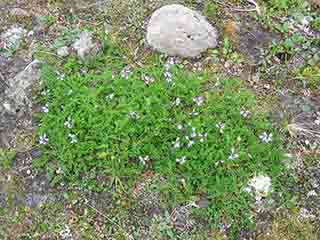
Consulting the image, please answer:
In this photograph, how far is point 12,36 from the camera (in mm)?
4527

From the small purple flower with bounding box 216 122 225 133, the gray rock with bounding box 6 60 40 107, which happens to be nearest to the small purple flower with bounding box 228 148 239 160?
the small purple flower with bounding box 216 122 225 133

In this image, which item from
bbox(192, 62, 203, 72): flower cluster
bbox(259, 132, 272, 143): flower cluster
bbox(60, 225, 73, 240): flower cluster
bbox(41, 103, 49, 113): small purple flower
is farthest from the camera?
bbox(192, 62, 203, 72): flower cluster

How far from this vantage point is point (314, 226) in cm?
357

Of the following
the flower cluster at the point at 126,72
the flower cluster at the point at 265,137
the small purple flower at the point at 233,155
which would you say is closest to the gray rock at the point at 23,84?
the flower cluster at the point at 126,72

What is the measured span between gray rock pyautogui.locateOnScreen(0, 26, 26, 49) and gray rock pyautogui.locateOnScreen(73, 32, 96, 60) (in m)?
0.52

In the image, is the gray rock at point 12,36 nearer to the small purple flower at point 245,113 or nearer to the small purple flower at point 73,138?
the small purple flower at point 73,138

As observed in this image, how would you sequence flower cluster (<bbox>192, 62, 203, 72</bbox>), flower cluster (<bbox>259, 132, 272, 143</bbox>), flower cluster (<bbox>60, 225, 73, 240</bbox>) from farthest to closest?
flower cluster (<bbox>192, 62, 203, 72</bbox>) < flower cluster (<bbox>259, 132, 272, 143</bbox>) < flower cluster (<bbox>60, 225, 73, 240</bbox>)

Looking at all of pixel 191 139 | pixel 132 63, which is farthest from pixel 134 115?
pixel 132 63

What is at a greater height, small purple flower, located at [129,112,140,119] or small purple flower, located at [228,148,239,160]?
small purple flower, located at [129,112,140,119]

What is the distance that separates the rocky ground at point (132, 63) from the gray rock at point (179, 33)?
99 mm

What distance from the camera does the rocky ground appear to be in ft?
11.8

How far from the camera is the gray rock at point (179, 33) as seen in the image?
430 centimetres

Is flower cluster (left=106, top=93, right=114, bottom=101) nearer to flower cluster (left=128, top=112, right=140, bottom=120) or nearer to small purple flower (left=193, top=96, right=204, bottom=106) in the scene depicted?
flower cluster (left=128, top=112, right=140, bottom=120)

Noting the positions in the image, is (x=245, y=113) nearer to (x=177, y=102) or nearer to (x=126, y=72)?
(x=177, y=102)
